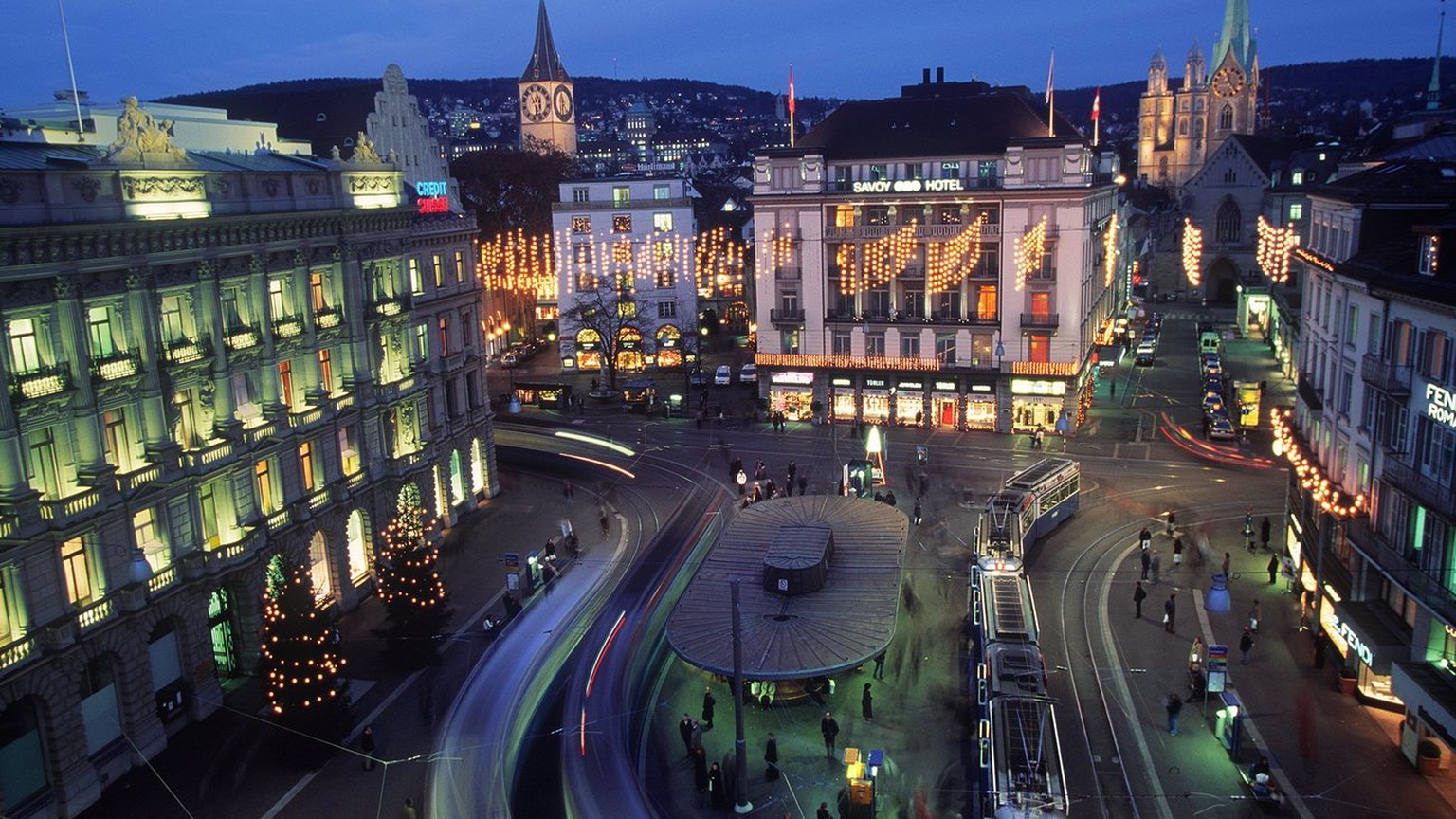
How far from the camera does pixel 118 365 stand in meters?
31.0

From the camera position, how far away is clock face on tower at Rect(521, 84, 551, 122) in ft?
631

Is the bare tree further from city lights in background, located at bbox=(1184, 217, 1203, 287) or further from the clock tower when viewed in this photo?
the clock tower

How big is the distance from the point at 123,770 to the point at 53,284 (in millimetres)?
14341

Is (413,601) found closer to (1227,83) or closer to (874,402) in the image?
(874,402)

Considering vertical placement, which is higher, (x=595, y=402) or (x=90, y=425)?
(x=90, y=425)

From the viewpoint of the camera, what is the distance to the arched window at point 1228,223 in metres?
119

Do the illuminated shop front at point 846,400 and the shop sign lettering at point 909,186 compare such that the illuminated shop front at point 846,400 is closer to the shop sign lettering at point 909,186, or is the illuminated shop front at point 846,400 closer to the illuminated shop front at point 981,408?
the illuminated shop front at point 981,408

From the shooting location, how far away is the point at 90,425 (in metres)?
29.9

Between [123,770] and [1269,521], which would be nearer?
[123,770]

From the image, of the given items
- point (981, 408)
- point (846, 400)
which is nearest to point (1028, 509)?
point (981, 408)

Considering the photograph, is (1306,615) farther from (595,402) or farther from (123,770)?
(595,402)

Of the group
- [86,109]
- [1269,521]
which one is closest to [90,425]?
[86,109]

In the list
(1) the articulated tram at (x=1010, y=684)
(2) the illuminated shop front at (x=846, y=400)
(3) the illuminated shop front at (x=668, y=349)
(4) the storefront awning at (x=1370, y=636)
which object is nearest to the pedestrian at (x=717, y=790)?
(1) the articulated tram at (x=1010, y=684)

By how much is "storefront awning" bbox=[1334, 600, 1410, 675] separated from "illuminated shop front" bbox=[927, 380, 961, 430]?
34.4m
